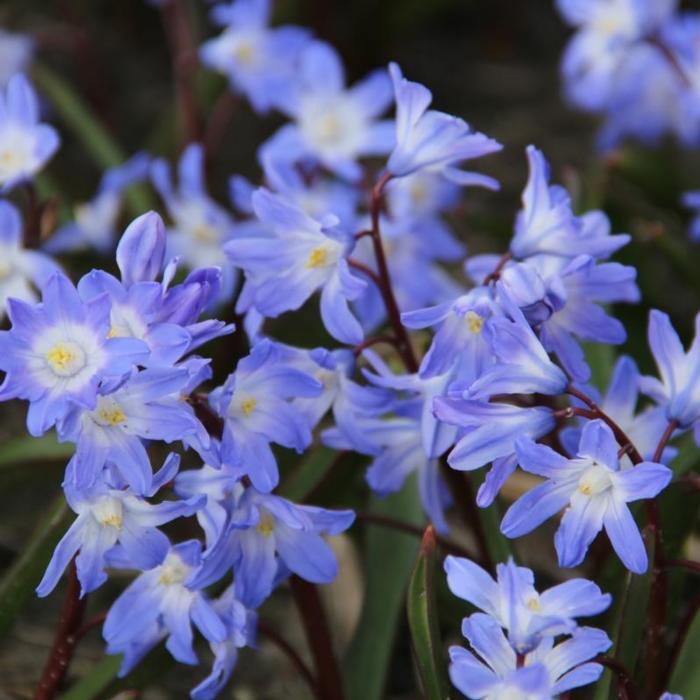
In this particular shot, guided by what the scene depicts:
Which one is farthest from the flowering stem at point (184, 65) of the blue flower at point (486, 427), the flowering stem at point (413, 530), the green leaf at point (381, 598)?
the blue flower at point (486, 427)

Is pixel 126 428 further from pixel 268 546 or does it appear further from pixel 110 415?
pixel 268 546

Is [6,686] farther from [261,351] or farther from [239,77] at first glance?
[239,77]

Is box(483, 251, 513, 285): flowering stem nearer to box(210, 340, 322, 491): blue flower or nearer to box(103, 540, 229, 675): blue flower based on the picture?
box(210, 340, 322, 491): blue flower

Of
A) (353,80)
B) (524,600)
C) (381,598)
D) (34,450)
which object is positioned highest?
(524,600)

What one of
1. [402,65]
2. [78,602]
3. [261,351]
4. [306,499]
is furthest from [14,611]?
[402,65]

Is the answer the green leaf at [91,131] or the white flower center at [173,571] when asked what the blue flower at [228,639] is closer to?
the white flower center at [173,571]

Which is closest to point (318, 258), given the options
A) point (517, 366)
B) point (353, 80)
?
point (517, 366)
